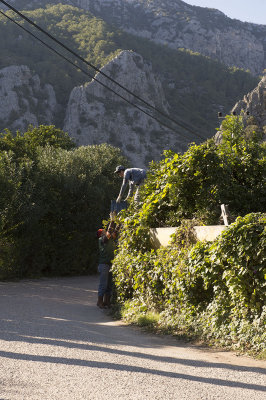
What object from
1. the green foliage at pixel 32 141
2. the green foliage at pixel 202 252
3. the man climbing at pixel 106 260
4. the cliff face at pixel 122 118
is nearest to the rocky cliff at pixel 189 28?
the cliff face at pixel 122 118

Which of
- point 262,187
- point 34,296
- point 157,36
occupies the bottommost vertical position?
point 34,296

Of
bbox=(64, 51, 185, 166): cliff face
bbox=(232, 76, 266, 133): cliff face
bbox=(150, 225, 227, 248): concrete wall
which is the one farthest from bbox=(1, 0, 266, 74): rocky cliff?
bbox=(150, 225, 227, 248): concrete wall

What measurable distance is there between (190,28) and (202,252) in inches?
5362

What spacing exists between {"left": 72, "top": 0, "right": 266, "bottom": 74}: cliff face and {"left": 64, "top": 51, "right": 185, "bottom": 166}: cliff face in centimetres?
3615

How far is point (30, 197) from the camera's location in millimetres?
16859

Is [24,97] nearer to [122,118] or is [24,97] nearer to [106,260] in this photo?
[122,118]

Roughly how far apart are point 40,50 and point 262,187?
8754cm

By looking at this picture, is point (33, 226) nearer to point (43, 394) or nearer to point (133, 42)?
point (43, 394)

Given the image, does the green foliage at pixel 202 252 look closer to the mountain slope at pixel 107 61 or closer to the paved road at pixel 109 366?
the paved road at pixel 109 366

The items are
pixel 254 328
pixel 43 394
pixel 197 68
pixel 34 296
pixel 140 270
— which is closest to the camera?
pixel 43 394

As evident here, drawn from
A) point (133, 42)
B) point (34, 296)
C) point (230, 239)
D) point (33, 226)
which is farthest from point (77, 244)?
point (133, 42)

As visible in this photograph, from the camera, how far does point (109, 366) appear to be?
16.2 ft

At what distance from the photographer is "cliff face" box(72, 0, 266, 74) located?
420ft

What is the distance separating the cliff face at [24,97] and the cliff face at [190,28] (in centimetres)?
4424
